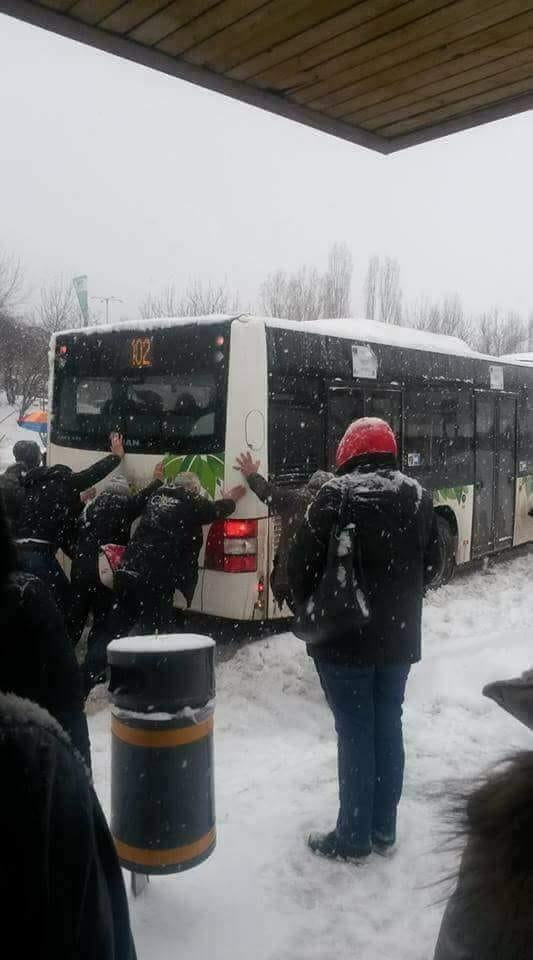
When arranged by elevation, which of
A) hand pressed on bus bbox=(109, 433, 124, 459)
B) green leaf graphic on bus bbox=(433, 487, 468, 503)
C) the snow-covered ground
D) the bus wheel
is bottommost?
the snow-covered ground

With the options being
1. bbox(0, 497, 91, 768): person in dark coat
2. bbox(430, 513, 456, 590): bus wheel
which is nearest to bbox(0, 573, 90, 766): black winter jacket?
bbox(0, 497, 91, 768): person in dark coat

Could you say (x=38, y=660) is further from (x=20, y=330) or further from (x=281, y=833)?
(x=20, y=330)

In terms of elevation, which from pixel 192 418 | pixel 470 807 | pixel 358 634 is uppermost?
pixel 192 418

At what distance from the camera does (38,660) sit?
2.34 meters

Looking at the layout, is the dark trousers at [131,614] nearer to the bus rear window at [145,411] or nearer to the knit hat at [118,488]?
the knit hat at [118,488]

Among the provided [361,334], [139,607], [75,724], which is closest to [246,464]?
[139,607]

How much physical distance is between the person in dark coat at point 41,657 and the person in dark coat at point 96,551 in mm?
3410

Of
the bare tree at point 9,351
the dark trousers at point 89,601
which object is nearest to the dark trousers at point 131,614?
the dark trousers at point 89,601

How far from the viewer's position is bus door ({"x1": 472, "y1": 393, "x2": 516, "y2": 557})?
10062 mm

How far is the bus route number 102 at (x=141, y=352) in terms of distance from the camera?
6996 mm

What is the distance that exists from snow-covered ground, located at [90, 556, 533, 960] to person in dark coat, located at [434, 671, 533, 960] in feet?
0.20

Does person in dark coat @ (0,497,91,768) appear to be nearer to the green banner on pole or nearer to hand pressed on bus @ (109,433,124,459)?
hand pressed on bus @ (109,433,124,459)

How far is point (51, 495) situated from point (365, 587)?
324 cm

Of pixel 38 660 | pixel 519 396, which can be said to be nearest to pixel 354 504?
pixel 38 660
